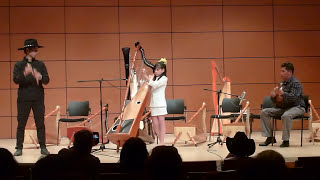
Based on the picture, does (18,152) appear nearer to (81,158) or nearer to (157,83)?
(157,83)

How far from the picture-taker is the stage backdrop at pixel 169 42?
880 centimetres

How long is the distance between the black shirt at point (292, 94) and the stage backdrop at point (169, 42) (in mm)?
2109

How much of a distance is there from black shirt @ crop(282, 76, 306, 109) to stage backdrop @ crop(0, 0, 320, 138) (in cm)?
211

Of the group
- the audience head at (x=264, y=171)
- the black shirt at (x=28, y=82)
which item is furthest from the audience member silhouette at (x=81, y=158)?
the black shirt at (x=28, y=82)

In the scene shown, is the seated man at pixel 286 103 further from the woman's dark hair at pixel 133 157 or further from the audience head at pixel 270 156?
the woman's dark hair at pixel 133 157

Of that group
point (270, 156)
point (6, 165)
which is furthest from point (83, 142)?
point (270, 156)

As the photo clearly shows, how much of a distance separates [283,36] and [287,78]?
239 cm

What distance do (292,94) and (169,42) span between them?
2.94 metres

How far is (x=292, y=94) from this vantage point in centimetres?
691

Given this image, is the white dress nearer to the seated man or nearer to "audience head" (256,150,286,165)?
the seated man

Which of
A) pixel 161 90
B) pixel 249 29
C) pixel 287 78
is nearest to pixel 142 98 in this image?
pixel 161 90

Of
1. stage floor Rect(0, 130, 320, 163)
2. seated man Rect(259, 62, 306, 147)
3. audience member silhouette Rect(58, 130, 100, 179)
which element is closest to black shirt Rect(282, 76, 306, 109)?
seated man Rect(259, 62, 306, 147)

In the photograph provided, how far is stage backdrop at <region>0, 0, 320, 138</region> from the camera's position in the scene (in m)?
8.80

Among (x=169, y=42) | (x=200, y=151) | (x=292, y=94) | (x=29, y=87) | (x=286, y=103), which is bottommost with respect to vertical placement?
(x=200, y=151)
